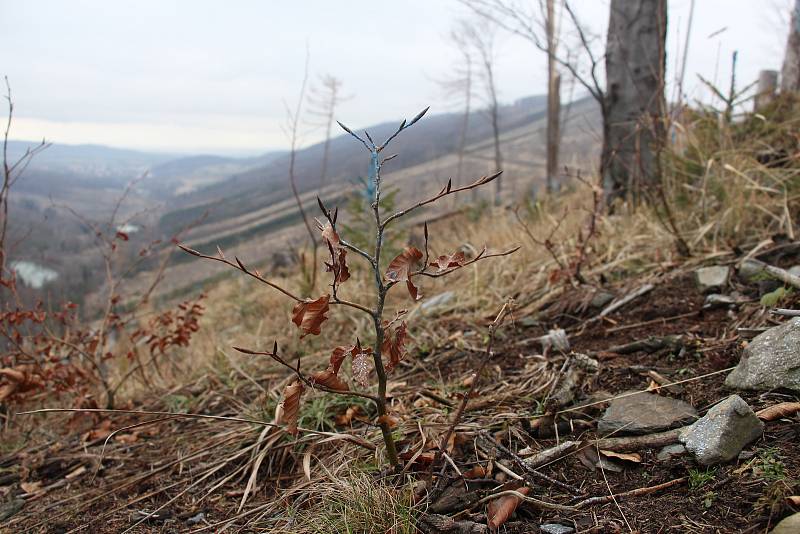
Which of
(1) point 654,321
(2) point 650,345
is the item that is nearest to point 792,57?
(1) point 654,321

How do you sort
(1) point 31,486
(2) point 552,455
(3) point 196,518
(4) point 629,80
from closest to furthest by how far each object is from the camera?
(2) point 552,455 < (3) point 196,518 < (1) point 31,486 < (4) point 629,80

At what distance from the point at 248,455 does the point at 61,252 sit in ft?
196

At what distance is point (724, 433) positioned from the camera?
1.33 m

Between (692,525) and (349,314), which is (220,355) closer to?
(349,314)

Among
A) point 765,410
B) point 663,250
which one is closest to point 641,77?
point 663,250

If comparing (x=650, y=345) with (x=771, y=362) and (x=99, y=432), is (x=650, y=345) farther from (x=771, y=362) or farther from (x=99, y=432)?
(x=99, y=432)

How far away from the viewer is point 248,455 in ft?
6.55

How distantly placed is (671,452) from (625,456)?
0.11 m

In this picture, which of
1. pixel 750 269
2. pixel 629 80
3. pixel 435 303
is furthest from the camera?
pixel 629 80

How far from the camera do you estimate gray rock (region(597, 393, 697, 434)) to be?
1.55 m

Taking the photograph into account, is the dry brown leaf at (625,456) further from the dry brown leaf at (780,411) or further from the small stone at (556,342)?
the small stone at (556,342)

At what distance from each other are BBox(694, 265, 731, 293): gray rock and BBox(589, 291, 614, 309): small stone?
39 centimetres

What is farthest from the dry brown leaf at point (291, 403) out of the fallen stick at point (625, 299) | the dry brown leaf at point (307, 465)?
the fallen stick at point (625, 299)

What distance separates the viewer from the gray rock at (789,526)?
3.43ft
